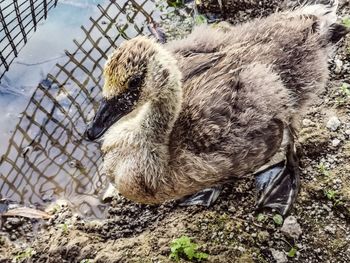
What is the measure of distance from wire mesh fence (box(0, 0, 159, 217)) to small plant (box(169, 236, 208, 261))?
2.05ft

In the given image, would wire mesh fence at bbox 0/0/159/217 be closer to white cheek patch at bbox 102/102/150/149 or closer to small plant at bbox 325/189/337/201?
white cheek patch at bbox 102/102/150/149

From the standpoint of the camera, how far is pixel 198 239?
328cm

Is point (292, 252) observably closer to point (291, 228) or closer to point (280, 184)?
point (291, 228)

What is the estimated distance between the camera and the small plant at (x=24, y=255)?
329 cm

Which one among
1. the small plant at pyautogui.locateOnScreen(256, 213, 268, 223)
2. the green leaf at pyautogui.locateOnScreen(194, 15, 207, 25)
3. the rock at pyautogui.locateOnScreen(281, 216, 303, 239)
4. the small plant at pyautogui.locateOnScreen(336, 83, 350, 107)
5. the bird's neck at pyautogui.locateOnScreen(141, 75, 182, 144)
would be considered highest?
the bird's neck at pyautogui.locateOnScreen(141, 75, 182, 144)

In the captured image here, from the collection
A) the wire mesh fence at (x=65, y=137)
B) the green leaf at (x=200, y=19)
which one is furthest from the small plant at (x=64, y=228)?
the green leaf at (x=200, y=19)

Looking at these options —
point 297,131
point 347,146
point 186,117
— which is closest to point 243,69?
point 186,117

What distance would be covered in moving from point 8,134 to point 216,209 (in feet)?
4.77

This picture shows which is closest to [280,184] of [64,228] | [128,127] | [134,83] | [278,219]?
[278,219]

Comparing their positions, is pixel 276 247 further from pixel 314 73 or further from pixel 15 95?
pixel 15 95

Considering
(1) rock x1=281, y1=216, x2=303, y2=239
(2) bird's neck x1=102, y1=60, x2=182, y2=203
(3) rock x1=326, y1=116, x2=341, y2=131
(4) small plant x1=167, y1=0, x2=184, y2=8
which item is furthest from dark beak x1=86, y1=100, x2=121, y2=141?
(4) small plant x1=167, y1=0, x2=184, y2=8

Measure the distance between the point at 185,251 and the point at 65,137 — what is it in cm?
121

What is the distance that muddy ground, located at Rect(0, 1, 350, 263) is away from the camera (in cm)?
324

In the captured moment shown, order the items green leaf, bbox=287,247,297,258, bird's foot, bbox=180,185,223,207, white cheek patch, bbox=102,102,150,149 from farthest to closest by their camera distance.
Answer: bird's foot, bbox=180,185,223,207, green leaf, bbox=287,247,297,258, white cheek patch, bbox=102,102,150,149
